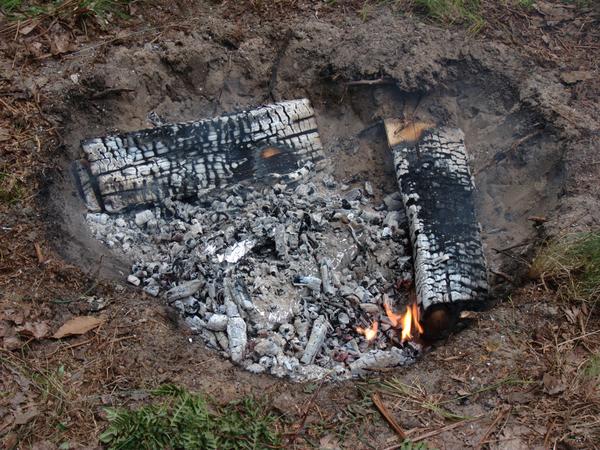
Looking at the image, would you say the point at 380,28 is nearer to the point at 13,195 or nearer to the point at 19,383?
the point at 13,195

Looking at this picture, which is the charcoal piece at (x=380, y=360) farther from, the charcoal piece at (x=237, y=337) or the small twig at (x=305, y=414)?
the charcoal piece at (x=237, y=337)

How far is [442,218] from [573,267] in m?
0.87

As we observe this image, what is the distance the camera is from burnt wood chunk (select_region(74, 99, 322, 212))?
4.06 meters

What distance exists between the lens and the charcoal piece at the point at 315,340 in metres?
3.38

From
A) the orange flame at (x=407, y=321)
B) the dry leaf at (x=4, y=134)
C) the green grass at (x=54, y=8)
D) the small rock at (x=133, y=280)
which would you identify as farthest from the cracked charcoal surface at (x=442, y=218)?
the dry leaf at (x=4, y=134)

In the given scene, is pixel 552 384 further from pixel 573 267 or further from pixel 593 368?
pixel 573 267

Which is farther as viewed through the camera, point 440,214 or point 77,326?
point 440,214

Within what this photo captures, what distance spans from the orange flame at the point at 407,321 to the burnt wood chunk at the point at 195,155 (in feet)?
4.45

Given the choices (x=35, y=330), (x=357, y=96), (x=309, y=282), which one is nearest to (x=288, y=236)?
(x=309, y=282)

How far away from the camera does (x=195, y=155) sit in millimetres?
4270

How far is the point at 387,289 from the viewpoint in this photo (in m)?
3.86

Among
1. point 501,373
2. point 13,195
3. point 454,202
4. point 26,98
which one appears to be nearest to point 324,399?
point 501,373

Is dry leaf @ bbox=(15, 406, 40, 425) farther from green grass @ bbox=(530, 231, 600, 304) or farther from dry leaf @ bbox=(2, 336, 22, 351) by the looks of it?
green grass @ bbox=(530, 231, 600, 304)

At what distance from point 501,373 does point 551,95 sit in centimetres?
227
